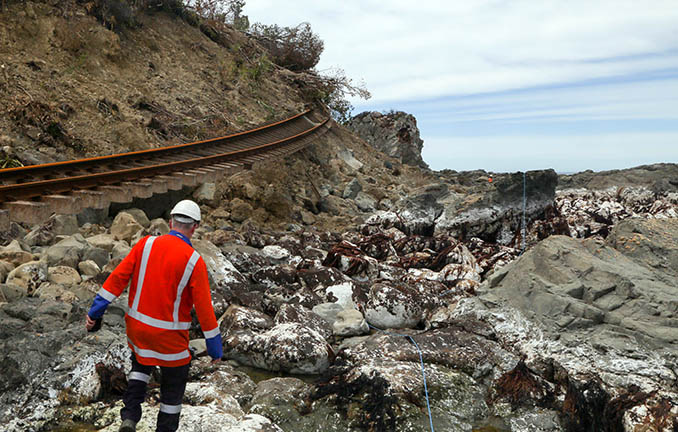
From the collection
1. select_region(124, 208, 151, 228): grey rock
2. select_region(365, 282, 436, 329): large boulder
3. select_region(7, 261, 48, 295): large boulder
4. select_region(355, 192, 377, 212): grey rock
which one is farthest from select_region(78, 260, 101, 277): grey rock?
select_region(355, 192, 377, 212): grey rock

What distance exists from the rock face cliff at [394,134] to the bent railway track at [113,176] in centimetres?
1369

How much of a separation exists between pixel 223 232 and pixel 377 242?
3046mm

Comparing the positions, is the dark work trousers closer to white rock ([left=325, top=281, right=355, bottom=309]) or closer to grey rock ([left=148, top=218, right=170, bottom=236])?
white rock ([left=325, top=281, right=355, bottom=309])

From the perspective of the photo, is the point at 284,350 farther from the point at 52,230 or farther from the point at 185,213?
the point at 52,230

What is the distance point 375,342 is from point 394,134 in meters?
21.8

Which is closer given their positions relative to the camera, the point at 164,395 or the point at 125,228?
the point at 164,395

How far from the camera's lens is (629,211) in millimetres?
14672

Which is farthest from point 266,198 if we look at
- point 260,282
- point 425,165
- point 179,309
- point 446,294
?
point 425,165

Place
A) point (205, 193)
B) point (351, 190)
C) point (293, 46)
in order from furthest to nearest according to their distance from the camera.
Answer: point (293, 46) < point (351, 190) < point (205, 193)

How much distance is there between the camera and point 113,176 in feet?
23.6

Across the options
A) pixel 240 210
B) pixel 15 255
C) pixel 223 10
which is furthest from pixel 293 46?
pixel 15 255

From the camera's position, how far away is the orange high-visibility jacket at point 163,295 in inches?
121

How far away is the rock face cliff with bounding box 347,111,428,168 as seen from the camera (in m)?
25.6

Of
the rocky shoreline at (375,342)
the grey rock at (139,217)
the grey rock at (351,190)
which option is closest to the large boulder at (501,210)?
the rocky shoreline at (375,342)
